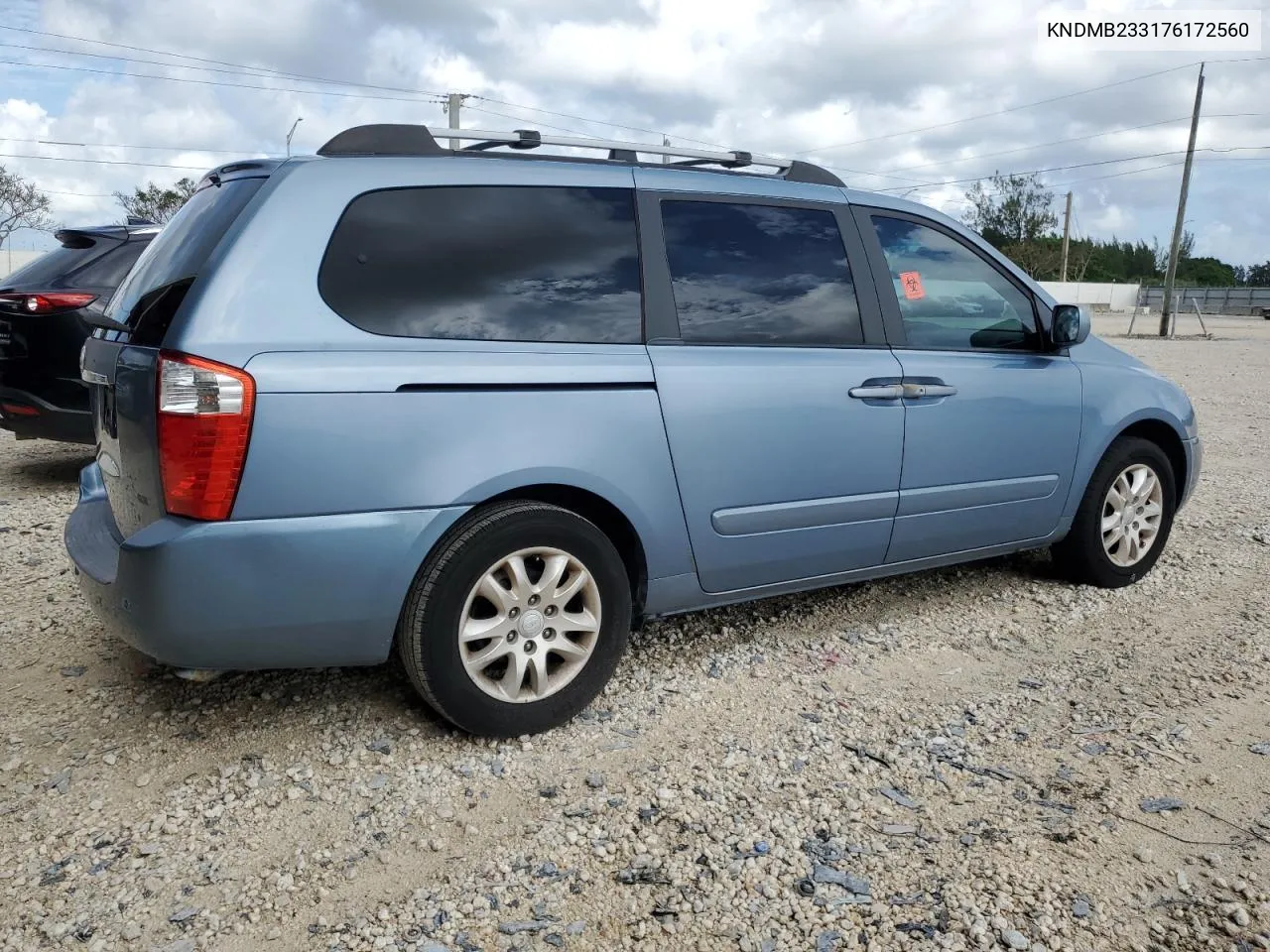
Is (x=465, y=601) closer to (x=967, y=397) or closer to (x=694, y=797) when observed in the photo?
(x=694, y=797)

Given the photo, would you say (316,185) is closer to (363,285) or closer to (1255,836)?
(363,285)

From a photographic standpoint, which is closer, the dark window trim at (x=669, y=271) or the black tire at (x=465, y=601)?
the black tire at (x=465, y=601)

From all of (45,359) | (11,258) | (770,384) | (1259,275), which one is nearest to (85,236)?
(45,359)

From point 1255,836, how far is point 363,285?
2.85 metres

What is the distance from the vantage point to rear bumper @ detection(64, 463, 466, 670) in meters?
2.63

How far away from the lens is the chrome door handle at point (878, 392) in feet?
12.2

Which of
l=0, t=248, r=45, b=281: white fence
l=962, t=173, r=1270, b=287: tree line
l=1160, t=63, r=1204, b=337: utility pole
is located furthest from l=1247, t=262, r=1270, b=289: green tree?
l=0, t=248, r=45, b=281: white fence

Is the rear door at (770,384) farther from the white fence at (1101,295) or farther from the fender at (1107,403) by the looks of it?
the white fence at (1101,295)

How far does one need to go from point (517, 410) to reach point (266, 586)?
86cm

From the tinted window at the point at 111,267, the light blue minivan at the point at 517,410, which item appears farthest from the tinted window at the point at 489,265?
the tinted window at the point at 111,267

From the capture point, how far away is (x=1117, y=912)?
2305 mm

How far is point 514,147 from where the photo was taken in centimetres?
360

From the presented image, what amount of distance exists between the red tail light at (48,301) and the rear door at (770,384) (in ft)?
15.1

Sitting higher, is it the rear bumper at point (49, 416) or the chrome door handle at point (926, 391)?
the chrome door handle at point (926, 391)
